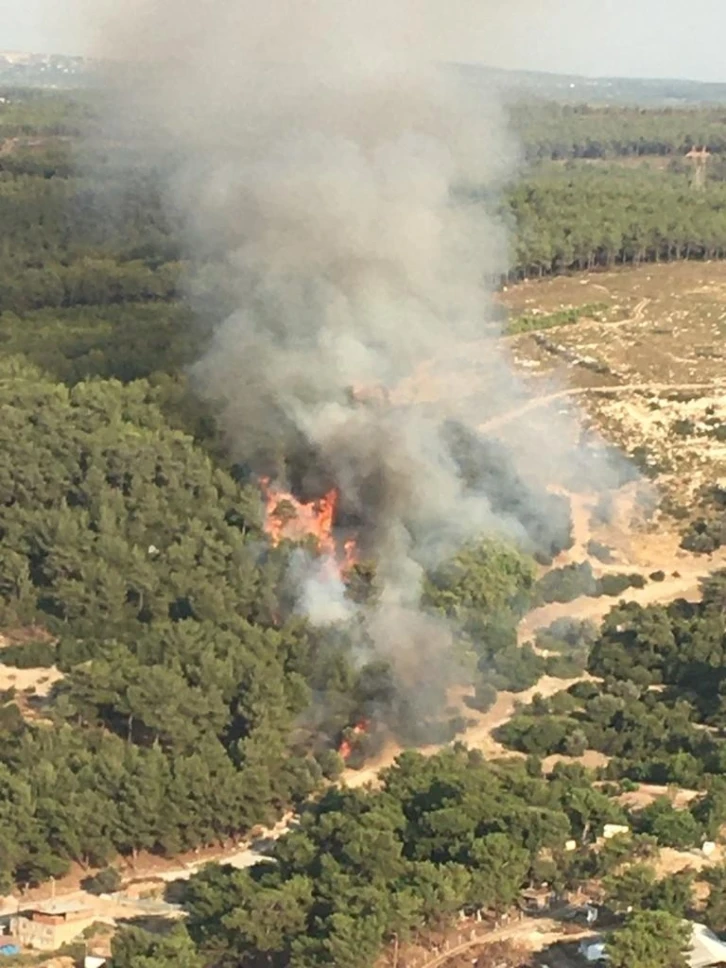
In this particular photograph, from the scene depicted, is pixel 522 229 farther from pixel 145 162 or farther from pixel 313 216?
pixel 313 216

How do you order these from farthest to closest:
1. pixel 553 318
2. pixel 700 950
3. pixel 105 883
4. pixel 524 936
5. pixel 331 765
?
pixel 553 318
pixel 331 765
pixel 105 883
pixel 524 936
pixel 700 950

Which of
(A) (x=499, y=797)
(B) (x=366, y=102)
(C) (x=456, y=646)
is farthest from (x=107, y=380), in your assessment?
(A) (x=499, y=797)

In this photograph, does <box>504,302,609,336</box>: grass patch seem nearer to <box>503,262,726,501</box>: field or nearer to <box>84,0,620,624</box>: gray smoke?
<box>503,262,726,501</box>: field

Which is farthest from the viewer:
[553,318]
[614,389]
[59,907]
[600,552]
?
[553,318]

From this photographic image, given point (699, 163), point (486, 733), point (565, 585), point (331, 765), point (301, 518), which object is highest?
point (699, 163)

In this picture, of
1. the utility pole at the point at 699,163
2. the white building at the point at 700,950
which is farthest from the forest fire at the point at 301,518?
the utility pole at the point at 699,163

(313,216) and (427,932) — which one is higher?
(313,216)

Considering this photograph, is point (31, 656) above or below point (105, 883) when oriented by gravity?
above

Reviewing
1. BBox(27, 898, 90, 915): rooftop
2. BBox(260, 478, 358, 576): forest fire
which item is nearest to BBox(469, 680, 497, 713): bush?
BBox(260, 478, 358, 576): forest fire

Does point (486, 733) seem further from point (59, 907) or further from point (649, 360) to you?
point (649, 360)

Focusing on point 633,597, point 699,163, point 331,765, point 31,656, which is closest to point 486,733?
point 331,765

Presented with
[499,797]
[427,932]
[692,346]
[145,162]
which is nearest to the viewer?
[427,932]
